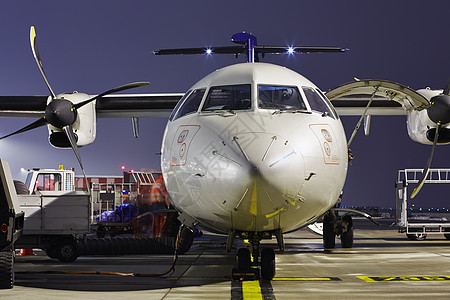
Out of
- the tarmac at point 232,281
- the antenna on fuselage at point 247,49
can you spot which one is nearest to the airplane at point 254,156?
the tarmac at point 232,281

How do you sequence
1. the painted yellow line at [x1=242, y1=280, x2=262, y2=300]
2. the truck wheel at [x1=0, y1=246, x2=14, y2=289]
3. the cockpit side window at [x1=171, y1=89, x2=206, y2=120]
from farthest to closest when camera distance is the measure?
the cockpit side window at [x1=171, y1=89, x2=206, y2=120]
the truck wheel at [x1=0, y1=246, x2=14, y2=289]
the painted yellow line at [x1=242, y1=280, x2=262, y2=300]

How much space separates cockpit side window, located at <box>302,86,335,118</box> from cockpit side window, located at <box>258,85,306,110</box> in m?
0.16

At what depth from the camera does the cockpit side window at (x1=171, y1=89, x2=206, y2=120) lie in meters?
7.75

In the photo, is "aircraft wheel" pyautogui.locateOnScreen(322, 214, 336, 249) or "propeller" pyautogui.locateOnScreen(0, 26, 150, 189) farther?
"aircraft wheel" pyautogui.locateOnScreen(322, 214, 336, 249)

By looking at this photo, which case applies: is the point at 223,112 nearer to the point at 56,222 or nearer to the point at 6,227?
the point at 6,227

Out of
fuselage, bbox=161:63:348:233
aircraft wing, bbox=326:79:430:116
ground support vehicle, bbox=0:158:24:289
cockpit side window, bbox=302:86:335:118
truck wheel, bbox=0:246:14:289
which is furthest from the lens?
aircraft wing, bbox=326:79:430:116

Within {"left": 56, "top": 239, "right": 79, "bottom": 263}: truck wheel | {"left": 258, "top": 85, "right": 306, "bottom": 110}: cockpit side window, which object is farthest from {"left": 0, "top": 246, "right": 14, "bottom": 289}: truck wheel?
{"left": 56, "top": 239, "right": 79, "bottom": 263}: truck wheel

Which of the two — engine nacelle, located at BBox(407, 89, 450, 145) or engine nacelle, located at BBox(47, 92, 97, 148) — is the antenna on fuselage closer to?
engine nacelle, located at BBox(47, 92, 97, 148)

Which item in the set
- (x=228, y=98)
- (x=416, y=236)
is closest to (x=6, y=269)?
(x=228, y=98)

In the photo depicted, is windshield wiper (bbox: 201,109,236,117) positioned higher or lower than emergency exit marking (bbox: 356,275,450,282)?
higher

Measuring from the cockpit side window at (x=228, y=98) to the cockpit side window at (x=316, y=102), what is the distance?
0.88 m

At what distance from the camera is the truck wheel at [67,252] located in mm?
11266

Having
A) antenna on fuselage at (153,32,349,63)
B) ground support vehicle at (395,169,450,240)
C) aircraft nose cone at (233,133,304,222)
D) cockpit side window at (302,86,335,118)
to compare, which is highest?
antenna on fuselage at (153,32,349,63)

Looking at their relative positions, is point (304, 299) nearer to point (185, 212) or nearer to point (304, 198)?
point (304, 198)
